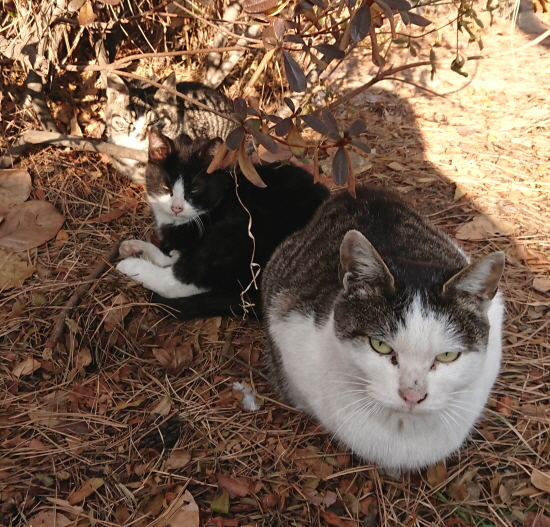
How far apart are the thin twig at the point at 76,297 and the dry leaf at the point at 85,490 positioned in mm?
686

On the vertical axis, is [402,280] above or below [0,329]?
above

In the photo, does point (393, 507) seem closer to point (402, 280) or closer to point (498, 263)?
point (402, 280)

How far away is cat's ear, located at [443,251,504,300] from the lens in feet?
5.12

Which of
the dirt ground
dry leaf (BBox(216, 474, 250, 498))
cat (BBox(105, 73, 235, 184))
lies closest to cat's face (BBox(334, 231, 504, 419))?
the dirt ground

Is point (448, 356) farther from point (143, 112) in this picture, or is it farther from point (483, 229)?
point (143, 112)

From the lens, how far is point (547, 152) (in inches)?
146

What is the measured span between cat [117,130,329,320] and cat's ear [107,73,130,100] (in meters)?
0.77

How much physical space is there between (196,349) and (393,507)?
1.14 m

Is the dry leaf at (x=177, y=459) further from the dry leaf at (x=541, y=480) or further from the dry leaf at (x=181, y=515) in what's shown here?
the dry leaf at (x=541, y=480)

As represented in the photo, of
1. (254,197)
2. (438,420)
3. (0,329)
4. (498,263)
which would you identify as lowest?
(0,329)

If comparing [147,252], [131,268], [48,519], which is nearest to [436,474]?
[48,519]

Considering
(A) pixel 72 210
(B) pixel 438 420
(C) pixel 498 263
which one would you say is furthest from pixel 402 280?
(A) pixel 72 210

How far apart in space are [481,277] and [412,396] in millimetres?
445

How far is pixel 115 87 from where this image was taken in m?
3.36
